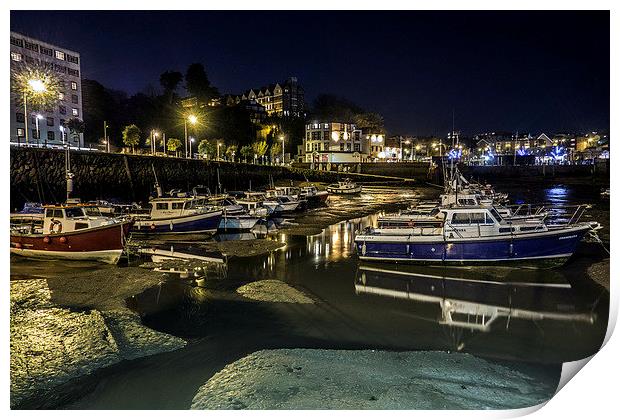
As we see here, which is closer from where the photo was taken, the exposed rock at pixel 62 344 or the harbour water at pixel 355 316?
the exposed rock at pixel 62 344

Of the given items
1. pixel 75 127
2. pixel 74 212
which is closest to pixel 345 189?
pixel 75 127

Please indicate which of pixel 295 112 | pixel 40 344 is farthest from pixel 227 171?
pixel 295 112

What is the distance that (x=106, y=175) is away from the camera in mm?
36125

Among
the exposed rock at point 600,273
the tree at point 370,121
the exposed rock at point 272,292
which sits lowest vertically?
the exposed rock at point 272,292

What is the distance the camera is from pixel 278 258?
55.9ft

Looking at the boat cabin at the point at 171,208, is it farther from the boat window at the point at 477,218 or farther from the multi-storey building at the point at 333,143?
the multi-storey building at the point at 333,143

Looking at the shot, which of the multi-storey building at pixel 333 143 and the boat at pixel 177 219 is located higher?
the multi-storey building at pixel 333 143

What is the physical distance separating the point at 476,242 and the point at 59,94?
2053 inches

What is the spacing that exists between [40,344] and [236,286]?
5383 mm

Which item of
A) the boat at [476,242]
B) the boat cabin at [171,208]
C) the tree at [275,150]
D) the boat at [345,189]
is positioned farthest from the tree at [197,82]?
the boat at [476,242]

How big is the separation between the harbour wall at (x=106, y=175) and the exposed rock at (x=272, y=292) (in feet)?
76.0

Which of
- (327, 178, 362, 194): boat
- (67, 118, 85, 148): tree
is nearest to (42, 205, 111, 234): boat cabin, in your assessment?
(67, 118, 85, 148): tree

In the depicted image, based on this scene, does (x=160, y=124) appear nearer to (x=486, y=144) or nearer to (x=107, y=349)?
(x=107, y=349)

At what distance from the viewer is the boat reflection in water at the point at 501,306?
29.5ft
